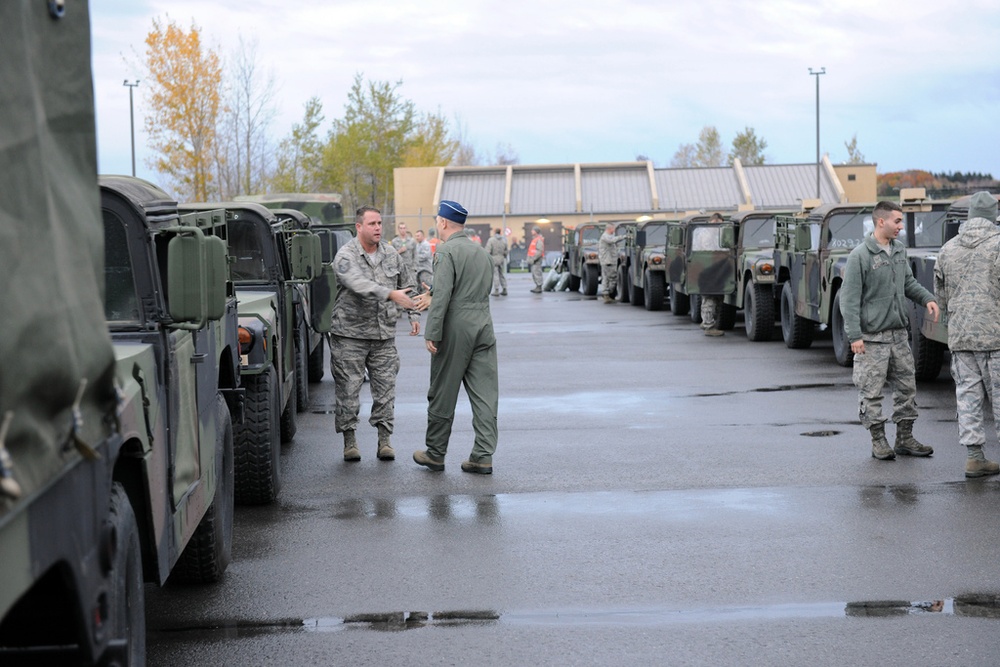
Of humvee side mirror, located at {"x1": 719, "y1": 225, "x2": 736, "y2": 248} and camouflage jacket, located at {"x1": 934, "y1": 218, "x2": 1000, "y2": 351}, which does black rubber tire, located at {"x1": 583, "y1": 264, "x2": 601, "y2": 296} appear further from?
camouflage jacket, located at {"x1": 934, "y1": 218, "x2": 1000, "y2": 351}

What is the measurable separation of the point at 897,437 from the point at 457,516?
3.54 metres

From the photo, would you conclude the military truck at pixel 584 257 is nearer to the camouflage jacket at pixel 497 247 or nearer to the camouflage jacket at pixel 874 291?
the camouflage jacket at pixel 497 247

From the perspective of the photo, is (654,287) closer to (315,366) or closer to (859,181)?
(315,366)

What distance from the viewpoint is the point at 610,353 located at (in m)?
18.0

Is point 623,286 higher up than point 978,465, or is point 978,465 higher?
point 978,465

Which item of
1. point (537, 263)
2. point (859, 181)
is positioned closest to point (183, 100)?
point (537, 263)

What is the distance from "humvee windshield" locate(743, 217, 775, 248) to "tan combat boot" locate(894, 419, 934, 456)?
1113 centimetres

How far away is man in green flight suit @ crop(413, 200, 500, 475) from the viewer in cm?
915

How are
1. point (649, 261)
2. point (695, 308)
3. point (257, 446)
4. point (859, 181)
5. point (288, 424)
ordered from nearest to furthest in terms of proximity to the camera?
point (257, 446)
point (288, 424)
point (695, 308)
point (649, 261)
point (859, 181)

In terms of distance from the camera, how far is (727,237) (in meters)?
20.2

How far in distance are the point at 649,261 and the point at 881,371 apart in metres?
17.1

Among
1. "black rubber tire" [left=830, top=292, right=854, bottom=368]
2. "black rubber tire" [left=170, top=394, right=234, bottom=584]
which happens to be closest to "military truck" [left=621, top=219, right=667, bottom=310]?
"black rubber tire" [left=830, top=292, right=854, bottom=368]

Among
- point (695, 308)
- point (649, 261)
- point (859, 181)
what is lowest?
point (695, 308)

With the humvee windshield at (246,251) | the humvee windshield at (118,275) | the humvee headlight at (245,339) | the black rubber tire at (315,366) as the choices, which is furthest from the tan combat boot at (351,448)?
the black rubber tire at (315,366)
